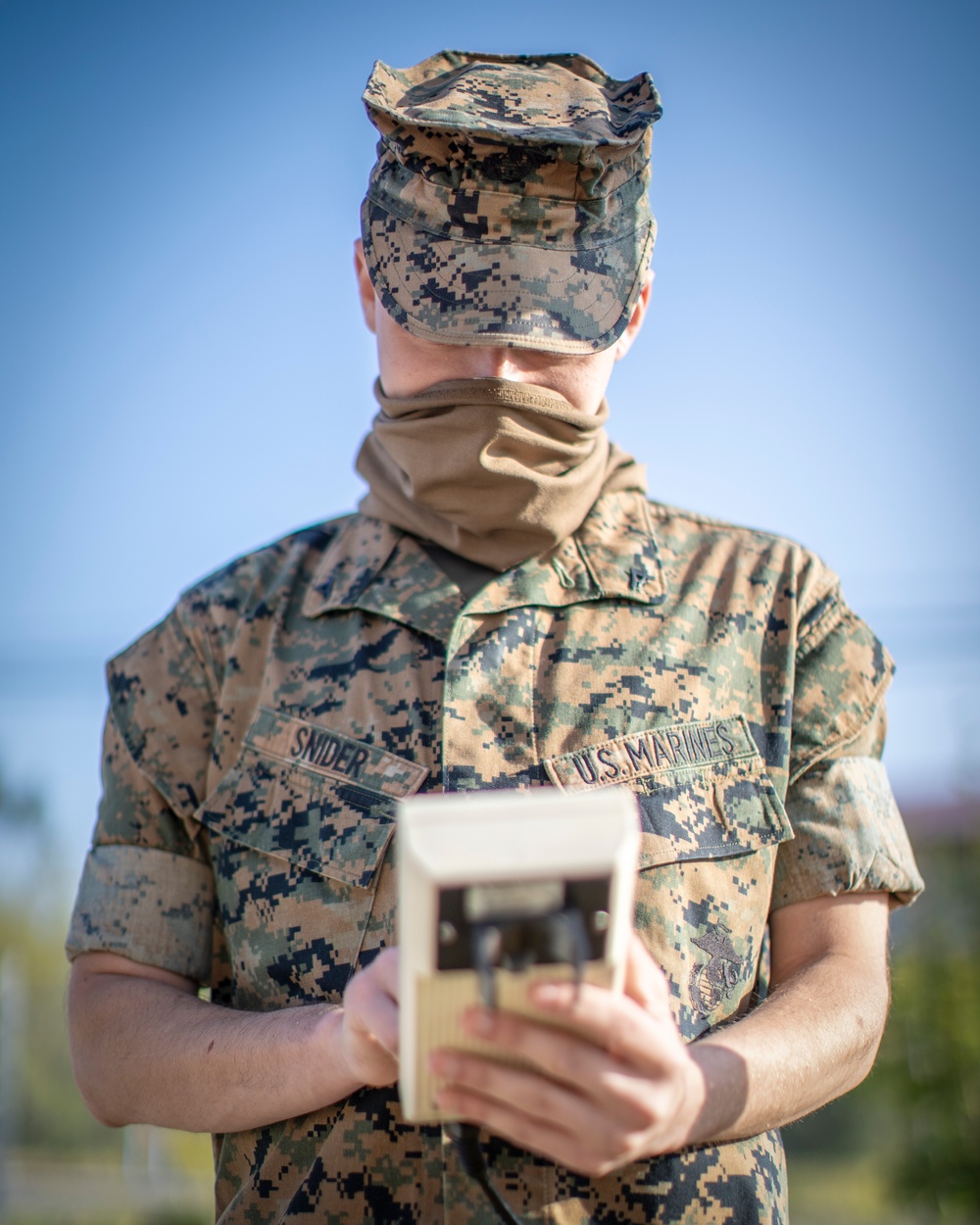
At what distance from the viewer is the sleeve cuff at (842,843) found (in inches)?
88.2

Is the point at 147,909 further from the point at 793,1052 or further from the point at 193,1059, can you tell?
the point at 793,1052

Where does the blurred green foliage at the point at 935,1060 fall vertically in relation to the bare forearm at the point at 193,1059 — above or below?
below

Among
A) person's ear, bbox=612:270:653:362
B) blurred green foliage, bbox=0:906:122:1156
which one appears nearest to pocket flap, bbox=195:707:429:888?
person's ear, bbox=612:270:653:362

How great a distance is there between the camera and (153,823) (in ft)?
8.02

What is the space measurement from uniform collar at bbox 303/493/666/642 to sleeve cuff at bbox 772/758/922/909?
0.53 m

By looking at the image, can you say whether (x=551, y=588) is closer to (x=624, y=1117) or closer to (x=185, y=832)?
(x=185, y=832)

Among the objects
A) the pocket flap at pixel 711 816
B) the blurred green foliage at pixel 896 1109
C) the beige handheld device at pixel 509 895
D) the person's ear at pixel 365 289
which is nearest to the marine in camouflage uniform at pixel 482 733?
the pocket flap at pixel 711 816

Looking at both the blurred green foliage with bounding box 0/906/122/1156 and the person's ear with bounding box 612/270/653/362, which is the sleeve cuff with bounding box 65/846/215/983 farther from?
the blurred green foliage with bounding box 0/906/122/1156

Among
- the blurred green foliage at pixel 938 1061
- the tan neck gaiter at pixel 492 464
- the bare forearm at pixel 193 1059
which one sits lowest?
the blurred green foliage at pixel 938 1061

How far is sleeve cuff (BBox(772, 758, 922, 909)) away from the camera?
88.2 inches

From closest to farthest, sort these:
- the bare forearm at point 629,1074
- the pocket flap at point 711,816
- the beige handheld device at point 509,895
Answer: the beige handheld device at point 509,895 → the bare forearm at point 629,1074 → the pocket flap at point 711,816

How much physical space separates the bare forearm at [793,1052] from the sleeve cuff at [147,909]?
1.10 metres

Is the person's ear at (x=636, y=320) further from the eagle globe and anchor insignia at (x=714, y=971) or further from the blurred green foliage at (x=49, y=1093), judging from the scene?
the blurred green foliage at (x=49, y=1093)

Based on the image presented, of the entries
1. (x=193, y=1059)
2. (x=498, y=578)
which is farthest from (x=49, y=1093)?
(x=498, y=578)
